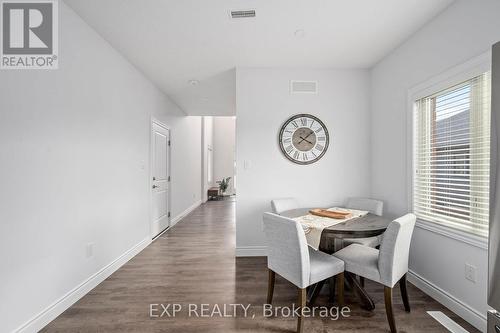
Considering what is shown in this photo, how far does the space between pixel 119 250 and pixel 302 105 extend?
313 cm

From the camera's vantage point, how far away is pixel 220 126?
35.4 ft

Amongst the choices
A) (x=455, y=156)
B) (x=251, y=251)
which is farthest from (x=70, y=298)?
(x=455, y=156)

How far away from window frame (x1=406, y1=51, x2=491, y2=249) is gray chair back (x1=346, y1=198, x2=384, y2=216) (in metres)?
0.30

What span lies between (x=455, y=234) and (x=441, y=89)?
1321mm

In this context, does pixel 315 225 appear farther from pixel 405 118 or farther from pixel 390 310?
pixel 405 118

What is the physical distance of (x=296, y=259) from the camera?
1782 millimetres

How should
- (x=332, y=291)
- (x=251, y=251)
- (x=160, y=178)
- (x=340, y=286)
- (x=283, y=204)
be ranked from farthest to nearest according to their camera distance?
(x=160, y=178) → (x=251, y=251) → (x=283, y=204) → (x=332, y=291) → (x=340, y=286)

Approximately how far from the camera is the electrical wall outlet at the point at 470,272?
6.06ft

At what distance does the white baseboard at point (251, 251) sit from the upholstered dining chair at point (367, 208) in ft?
4.12

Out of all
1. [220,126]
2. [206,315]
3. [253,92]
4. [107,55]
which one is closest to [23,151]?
[107,55]

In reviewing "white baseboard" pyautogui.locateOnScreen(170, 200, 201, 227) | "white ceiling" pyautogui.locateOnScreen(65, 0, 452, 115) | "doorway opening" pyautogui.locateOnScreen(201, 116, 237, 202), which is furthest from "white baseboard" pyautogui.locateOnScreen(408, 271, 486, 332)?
"doorway opening" pyautogui.locateOnScreen(201, 116, 237, 202)

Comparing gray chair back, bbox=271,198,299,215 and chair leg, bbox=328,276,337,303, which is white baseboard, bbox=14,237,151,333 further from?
chair leg, bbox=328,276,337,303

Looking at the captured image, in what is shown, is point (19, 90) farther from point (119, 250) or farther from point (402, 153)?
point (402, 153)

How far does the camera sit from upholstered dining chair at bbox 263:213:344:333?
175 cm
